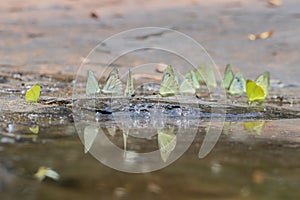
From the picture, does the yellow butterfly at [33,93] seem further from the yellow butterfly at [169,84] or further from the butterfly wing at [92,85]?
the yellow butterfly at [169,84]

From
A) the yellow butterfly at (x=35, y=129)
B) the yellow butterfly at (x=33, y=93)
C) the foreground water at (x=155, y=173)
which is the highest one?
the yellow butterfly at (x=33, y=93)

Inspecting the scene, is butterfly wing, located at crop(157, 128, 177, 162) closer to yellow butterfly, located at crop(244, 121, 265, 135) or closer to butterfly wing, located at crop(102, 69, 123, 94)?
yellow butterfly, located at crop(244, 121, 265, 135)

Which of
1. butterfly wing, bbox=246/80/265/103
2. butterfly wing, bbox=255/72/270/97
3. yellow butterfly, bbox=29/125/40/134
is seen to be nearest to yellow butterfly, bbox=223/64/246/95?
butterfly wing, bbox=255/72/270/97

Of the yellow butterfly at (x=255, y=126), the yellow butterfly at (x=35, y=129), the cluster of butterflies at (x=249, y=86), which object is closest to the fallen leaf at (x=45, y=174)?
the yellow butterfly at (x=35, y=129)

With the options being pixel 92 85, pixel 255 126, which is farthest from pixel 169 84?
pixel 255 126

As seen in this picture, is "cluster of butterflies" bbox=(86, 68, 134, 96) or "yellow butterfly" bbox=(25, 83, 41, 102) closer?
"yellow butterfly" bbox=(25, 83, 41, 102)

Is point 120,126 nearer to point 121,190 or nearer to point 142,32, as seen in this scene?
point 121,190
